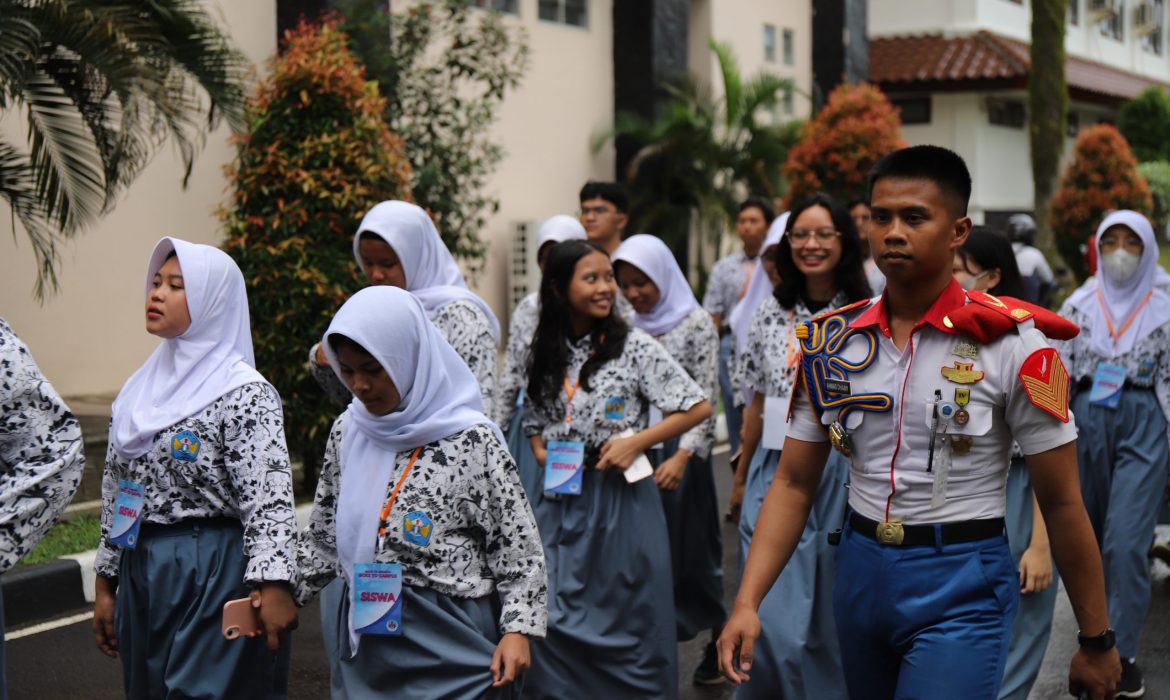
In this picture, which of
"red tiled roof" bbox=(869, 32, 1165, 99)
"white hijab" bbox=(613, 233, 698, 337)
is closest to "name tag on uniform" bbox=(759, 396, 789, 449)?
"white hijab" bbox=(613, 233, 698, 337)

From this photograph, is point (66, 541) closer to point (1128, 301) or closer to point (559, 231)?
point (559, 231)

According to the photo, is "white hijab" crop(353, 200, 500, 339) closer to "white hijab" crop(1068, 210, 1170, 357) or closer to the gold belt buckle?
the gold belt buckle

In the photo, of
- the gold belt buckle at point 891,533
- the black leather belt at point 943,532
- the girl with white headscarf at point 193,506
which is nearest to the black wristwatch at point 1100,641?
the black leather belt at point 943,532

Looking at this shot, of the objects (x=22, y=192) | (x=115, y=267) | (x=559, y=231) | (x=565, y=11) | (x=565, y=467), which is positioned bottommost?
(x=565, y=467)

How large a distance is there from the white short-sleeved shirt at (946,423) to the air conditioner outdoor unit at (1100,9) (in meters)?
33.5

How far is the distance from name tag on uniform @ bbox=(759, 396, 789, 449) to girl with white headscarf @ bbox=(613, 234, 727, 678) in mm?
854

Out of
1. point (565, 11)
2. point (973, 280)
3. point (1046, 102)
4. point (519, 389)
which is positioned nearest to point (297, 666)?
point (519, 389)

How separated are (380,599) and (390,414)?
18.5 inches

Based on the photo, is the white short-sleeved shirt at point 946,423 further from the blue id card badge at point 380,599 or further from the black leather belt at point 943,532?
the blue id card badge at point 380,599

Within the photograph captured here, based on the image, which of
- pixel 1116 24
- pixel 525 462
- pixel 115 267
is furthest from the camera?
pixel 1116 24

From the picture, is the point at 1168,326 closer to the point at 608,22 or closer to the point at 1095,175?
the point at 608,22

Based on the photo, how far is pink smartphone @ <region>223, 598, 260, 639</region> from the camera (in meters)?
3.91

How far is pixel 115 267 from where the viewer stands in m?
11.9

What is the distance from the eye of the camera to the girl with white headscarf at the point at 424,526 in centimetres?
376
